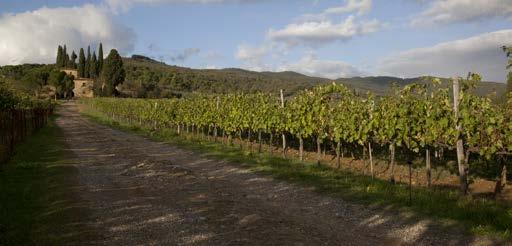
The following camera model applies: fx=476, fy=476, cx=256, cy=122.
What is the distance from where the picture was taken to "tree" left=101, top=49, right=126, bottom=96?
8325 centimetres

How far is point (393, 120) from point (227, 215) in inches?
260

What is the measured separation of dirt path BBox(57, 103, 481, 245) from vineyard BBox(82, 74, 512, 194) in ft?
12.6

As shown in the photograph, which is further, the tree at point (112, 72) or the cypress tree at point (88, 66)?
the cypress tree at point (88, 66)

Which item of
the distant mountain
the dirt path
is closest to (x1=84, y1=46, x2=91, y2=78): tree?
the distant mountain

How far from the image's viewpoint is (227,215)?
773cm

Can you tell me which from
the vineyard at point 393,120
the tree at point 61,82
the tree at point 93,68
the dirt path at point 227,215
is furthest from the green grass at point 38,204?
the tree at point 93,68

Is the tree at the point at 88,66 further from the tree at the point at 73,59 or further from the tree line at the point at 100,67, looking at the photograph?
the tree at the point at 73,59

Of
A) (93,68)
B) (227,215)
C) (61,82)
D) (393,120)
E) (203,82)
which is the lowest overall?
(227,215)

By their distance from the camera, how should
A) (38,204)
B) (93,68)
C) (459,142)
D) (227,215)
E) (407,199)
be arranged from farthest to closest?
(93,68)
(459,142)
(407,199)
(38,204)
(227,215)

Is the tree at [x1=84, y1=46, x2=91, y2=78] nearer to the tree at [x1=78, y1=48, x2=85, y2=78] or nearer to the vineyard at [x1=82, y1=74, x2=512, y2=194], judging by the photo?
the tree at [x1=78, y1=48, x2=85, y2=78]

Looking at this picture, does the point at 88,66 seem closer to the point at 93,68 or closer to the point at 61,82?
the point at 93,68

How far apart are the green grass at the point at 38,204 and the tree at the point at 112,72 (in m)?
71.4

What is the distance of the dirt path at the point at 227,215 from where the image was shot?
648cm

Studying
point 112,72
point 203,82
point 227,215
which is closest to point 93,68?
point 112,72
